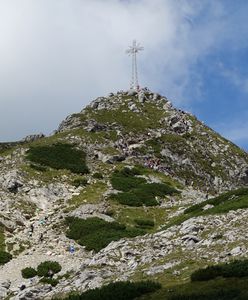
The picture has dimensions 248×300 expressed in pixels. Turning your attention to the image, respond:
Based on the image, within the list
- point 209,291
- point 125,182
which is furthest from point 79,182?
point 209,291

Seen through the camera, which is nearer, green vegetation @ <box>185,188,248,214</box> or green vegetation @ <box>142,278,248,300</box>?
green vegetation @ <box>142,278,248,300</box>

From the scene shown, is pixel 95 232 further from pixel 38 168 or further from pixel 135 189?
pixel 38 168

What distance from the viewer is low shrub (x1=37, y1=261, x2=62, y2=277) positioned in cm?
3506

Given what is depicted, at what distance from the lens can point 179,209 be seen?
53.0m

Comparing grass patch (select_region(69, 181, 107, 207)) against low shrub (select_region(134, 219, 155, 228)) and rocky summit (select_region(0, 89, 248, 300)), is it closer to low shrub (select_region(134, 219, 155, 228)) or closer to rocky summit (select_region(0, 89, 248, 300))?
rocky summit (select_region(0, 89, 248, 300))

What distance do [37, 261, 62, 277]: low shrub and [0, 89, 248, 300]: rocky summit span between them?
0.25 ft

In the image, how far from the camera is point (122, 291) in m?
20.5

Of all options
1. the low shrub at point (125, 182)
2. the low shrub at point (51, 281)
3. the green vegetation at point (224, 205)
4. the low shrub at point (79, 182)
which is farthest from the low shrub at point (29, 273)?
the low shrub at point (79, 182)

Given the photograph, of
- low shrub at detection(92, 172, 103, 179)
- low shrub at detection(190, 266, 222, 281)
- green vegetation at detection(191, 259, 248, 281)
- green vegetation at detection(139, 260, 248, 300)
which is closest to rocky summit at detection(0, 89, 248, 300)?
low shrub at detection(92, 172, 103, 179)

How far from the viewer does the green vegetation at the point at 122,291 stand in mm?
20152

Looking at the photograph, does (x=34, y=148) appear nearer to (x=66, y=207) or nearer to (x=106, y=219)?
(x=66, y=207)

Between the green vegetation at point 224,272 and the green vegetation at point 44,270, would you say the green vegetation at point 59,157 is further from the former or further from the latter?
the green vegetation at point 224,272

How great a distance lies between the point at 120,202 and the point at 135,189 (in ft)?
22.6

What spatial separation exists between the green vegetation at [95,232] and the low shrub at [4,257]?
240 inches
